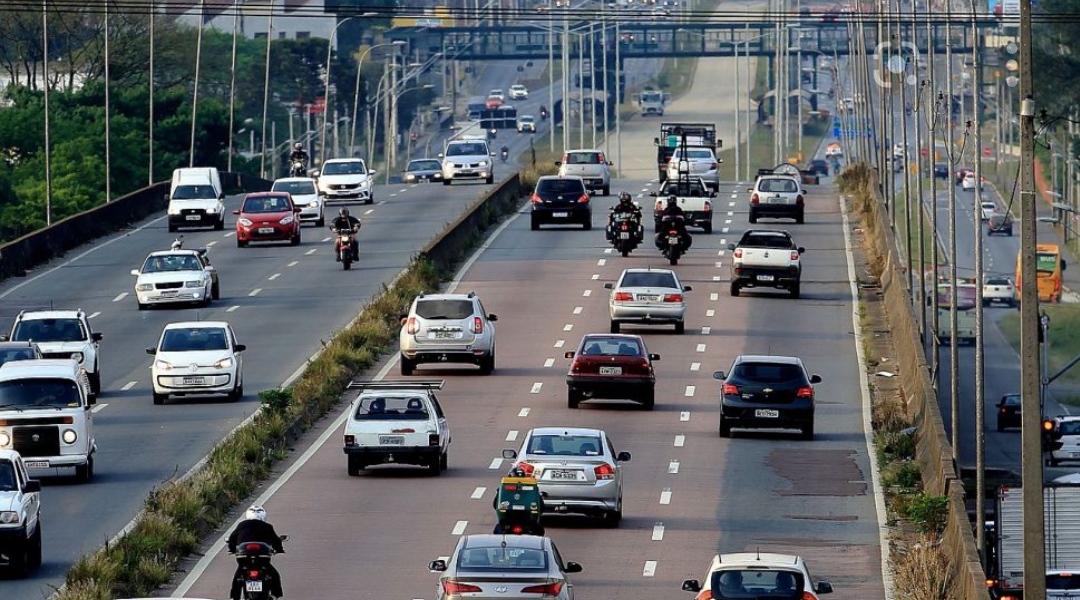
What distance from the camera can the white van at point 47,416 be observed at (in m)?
34.7

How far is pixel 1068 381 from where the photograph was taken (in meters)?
113

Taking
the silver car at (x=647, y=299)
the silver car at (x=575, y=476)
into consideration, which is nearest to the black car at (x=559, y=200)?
the silver car at (x=647, y=299)

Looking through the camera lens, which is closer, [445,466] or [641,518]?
[641,518]

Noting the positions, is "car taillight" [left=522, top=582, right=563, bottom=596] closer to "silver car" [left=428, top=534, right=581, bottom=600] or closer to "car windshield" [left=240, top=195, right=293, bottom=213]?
"silver car" [left=428, top=534, right=581, bottom=600]

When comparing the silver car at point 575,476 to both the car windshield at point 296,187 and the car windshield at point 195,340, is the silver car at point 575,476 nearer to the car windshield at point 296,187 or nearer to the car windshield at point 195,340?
the car windshield at point 195,340

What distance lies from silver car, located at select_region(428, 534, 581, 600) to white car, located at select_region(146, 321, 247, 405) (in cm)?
2144

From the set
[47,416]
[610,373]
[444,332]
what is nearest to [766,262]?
[444,332]

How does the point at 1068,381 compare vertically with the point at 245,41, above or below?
below

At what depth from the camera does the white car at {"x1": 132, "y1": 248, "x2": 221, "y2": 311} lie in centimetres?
5866

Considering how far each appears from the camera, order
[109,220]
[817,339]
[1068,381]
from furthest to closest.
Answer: [1068,381]
[109,220]
[817,339]

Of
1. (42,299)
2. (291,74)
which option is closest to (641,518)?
(42,299)

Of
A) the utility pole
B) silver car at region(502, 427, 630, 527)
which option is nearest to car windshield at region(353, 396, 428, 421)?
silver car at region(502, 427, 630, 527)

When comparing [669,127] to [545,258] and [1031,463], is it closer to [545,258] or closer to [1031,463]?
[545,258]

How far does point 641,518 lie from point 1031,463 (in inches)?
516
